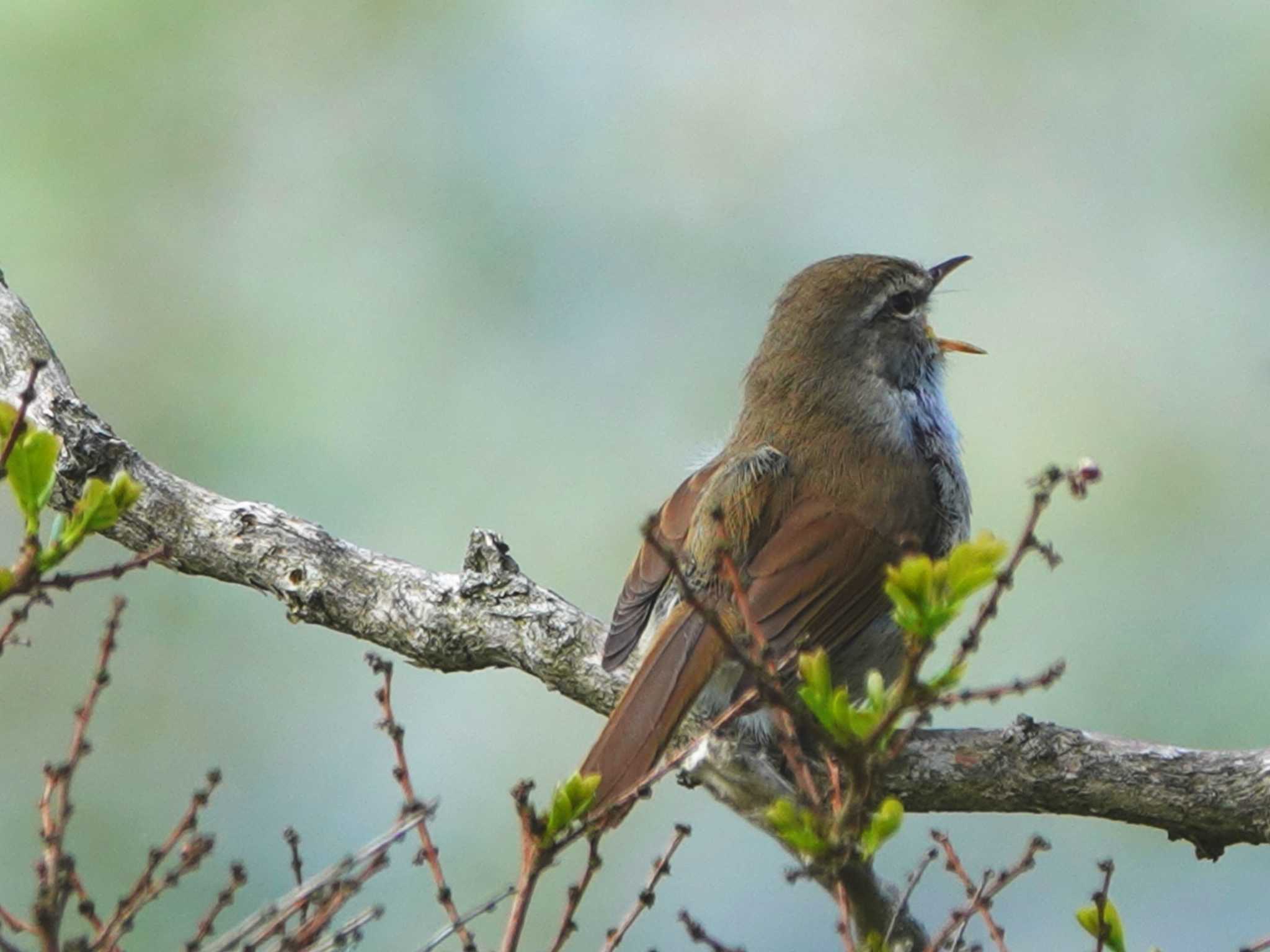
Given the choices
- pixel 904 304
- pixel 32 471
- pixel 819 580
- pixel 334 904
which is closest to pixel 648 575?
pixel 819 580

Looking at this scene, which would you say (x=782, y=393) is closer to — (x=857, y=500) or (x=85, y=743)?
(x=857, y=500)

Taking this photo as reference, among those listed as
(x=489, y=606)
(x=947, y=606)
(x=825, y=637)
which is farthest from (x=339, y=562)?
(x=947, y=606)

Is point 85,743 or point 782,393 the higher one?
point 782,393

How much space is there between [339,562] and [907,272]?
1.86m

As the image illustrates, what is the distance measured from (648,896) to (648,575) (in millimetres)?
1563

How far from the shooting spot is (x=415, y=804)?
1932 millimetres

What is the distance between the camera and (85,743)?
6.81 feet

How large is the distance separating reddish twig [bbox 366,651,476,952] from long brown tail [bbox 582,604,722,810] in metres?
0.69

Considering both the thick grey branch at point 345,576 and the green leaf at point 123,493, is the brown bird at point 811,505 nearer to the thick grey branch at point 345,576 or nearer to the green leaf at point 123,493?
the thick grey branch at point 345,576

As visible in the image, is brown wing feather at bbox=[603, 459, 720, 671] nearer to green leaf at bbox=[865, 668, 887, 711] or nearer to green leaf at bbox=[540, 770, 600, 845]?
green leaf at bbox=[540, 770, 600, 845]

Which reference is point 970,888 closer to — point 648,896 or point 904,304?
point 648,896

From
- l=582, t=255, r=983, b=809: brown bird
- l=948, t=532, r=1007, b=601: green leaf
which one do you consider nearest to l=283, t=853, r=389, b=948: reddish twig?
l=948, t=532, r=1007, b=601: green leaf

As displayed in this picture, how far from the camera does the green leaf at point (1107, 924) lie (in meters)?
2.25

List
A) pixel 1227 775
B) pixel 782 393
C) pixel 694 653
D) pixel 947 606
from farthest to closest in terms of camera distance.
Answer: pixel 782 393 < pixel 694 653 < pixel 1227 775 < pixel 947 606
